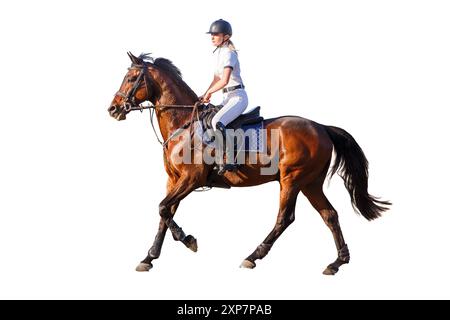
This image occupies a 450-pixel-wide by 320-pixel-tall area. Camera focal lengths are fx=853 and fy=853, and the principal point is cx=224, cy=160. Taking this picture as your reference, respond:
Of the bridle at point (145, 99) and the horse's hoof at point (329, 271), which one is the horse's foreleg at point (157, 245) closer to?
the bridle at point (145, 99)

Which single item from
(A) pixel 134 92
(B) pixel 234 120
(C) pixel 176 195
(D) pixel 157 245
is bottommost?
(D) pixel 157 245

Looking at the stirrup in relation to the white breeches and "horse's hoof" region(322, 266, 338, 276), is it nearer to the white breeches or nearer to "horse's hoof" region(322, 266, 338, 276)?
the white breeches

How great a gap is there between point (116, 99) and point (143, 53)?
755 mm

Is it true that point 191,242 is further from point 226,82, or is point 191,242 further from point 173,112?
point 226,82

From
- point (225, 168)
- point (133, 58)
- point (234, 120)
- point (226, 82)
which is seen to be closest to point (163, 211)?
point (225, 168)

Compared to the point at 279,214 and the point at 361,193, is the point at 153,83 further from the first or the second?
the point at 361,193

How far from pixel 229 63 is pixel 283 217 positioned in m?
2.21

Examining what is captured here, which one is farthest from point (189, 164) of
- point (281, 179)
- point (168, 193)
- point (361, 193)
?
point (361, 193)

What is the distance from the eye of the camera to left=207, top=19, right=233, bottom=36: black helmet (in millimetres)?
11664

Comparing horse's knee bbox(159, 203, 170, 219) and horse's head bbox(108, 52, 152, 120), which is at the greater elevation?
horse's head bbox(108, 52, 152, 120)

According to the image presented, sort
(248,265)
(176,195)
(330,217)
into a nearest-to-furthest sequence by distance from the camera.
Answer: (176,195) → (248,265) → (330,217)

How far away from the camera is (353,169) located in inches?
471

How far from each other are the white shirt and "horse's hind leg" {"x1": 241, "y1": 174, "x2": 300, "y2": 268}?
4.93 feet

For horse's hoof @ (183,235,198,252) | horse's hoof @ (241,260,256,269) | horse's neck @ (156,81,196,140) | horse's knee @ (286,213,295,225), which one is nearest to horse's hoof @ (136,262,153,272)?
horse's hoof @ (183,235,198,252)
